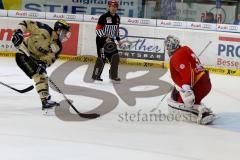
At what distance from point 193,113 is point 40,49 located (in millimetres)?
2022

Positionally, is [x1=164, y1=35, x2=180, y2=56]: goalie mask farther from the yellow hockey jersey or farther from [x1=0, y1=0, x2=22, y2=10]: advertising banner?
[x1=0, y1=0, x2=22, y2=10]: advertising banner

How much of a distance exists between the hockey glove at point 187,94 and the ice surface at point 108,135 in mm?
286

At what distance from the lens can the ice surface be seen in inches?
198


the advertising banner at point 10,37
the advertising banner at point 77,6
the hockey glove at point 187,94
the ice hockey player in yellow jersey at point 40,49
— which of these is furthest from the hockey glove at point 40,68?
the advertising banner at point 77,6

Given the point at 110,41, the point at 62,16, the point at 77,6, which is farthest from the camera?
the point at 77,6

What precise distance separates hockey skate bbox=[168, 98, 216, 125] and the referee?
340 cm

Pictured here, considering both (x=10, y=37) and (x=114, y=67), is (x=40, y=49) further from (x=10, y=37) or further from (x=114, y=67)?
(x=10, y=37)

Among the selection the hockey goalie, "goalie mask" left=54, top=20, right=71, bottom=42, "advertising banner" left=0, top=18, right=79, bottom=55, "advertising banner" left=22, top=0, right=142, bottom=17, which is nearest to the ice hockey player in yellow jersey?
"goalie mask" left=54, top=20, right=71, bottom=42

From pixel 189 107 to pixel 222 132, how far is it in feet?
1.84

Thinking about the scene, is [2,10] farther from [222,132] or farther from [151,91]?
[222,132]

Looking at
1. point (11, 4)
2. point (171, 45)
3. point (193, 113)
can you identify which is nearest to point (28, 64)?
point (171, 45)

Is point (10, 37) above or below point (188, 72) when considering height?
below

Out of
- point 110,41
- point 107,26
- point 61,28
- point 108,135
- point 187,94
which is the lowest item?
point 108,135

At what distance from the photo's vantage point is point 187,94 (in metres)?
6.60
